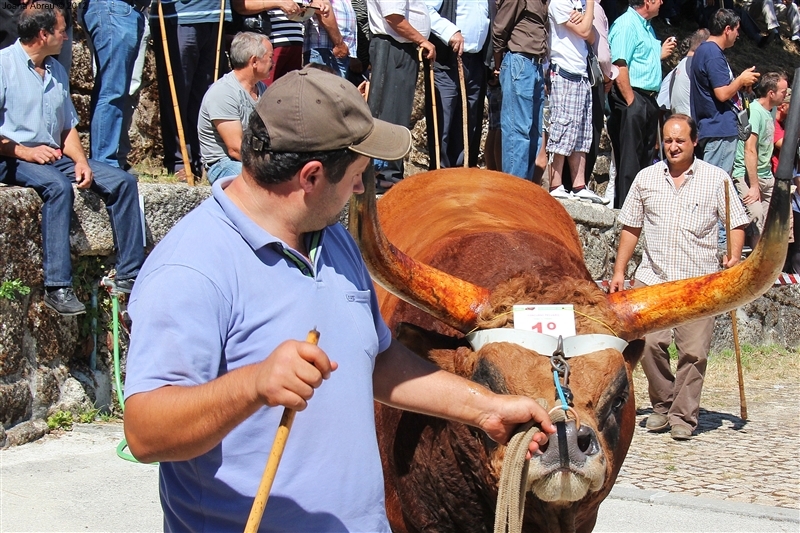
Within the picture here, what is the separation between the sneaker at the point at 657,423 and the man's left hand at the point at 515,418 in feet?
16.3

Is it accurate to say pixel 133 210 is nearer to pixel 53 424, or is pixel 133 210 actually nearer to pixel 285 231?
pixel 53 424

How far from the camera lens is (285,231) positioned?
244 cm

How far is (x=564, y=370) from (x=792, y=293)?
30.3 ft

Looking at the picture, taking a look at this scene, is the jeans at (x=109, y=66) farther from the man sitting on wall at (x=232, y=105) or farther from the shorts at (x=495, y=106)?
the shorts at (x=495, y=106)

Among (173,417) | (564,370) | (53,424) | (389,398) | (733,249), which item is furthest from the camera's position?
(733,249)

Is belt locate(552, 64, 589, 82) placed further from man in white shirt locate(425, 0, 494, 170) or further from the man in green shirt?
the man in green shirt

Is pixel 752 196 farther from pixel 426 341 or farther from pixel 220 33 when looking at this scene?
pixel 426 341

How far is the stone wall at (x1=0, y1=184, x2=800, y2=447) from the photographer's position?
555 cm

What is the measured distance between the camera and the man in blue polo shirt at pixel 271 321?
2199 millimetres

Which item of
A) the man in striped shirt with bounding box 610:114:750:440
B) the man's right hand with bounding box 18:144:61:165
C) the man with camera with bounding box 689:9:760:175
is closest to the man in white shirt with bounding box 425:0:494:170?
the man in striped shirt with bounding box 610:114:750:440

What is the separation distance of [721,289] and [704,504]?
253cm

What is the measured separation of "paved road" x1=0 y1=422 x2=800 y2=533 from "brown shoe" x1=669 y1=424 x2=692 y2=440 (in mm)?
1402

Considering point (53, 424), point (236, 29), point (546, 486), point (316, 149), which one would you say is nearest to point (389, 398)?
point (546, 486)

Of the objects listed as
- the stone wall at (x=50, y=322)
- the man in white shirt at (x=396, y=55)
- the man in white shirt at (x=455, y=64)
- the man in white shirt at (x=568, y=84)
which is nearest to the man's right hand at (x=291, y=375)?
the stone wall at (x=50, y=322)
